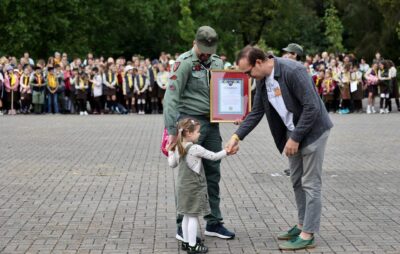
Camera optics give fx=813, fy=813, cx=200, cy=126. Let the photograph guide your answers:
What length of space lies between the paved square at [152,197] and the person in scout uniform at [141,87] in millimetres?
10670

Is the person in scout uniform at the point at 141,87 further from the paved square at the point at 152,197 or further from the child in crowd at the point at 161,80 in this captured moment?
the paved square at the point at 152,197

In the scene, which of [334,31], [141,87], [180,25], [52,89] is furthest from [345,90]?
[334,31]

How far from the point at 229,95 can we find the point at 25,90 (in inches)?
872

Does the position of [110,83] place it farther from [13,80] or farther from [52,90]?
[13,80]

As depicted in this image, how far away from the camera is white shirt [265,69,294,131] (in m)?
7.09

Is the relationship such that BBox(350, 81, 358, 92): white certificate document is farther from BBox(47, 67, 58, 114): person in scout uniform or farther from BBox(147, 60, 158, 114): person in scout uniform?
BBox(47, 67, 58, 114): person in scout uniform

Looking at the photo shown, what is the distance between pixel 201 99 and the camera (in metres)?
7.58

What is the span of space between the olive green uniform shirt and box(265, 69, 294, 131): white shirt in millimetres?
665

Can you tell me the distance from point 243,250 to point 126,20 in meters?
47.3

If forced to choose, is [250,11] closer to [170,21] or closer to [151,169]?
[170,21]

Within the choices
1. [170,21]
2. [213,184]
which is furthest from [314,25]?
[213,184]

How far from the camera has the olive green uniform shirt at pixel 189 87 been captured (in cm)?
742

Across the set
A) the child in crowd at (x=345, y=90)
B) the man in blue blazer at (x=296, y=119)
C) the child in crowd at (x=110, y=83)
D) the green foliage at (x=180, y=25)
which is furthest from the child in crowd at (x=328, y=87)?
the man in blue blazer at (x=296, y=119)

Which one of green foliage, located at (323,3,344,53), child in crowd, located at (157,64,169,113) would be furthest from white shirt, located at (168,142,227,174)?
green foliage, located at (323,3,344,53)
